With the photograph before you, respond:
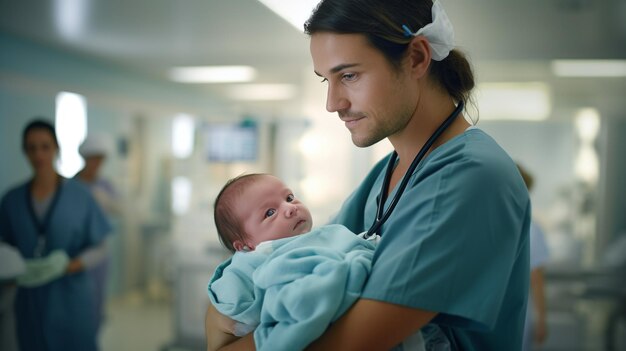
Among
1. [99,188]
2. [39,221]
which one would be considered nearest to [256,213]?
[39,221]

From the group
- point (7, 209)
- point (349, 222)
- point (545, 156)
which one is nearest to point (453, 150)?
point (349, 222)

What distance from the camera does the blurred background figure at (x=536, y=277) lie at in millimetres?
2391

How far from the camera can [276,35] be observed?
314 centimetres

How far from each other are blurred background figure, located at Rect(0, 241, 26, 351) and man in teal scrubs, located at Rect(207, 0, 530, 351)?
1.72 meters

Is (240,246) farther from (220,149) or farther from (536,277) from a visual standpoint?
(220,149)

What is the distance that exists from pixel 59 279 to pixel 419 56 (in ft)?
6.70

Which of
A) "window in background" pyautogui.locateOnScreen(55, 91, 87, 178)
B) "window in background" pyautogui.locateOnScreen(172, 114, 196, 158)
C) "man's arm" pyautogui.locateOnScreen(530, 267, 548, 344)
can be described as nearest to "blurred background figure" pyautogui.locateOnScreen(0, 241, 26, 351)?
"window in background" pyautogui.locateOnScreen(55, 91, 87, 178)

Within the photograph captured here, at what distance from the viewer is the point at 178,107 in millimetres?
5488

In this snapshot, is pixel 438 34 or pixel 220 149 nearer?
pixel 438 34

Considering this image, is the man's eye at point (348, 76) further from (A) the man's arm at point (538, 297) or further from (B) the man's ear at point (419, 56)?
(A) the man's arm at point (538, 297)

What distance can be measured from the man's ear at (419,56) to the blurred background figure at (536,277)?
5.27 ft

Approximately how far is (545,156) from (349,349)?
367cm

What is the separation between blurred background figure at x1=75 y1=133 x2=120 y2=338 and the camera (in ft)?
9.20

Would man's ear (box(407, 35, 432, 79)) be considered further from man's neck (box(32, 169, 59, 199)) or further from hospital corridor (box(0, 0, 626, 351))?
man's neck (box(32, 169, 59, 199))
